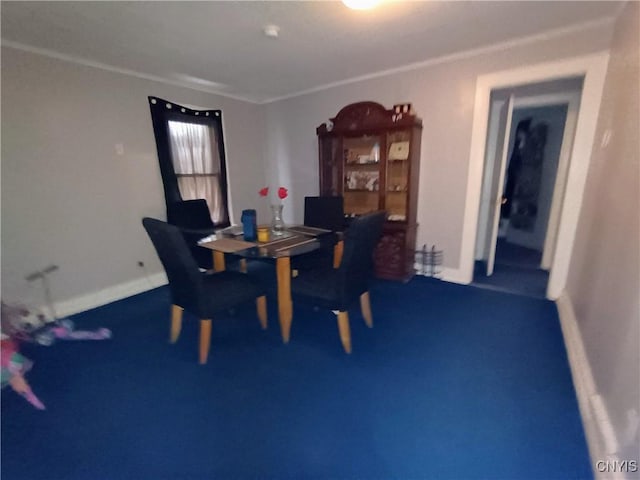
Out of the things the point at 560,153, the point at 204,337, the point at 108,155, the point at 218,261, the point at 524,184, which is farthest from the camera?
the point at 524,184

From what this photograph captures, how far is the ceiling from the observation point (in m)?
1.94

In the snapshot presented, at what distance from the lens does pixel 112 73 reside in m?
2.86

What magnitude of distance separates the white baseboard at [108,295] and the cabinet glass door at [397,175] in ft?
9.03

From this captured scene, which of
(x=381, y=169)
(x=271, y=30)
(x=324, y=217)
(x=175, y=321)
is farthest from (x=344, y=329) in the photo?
(x=271, y=30)

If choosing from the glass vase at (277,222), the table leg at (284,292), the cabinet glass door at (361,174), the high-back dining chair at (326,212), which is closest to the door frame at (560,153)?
the cabinet glass door at (361,174)

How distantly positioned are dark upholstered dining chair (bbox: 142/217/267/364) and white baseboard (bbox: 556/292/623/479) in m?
1.92

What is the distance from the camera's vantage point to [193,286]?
6.08ft

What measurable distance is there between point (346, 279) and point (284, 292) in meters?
0.46

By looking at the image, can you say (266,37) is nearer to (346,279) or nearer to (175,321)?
(346,279)

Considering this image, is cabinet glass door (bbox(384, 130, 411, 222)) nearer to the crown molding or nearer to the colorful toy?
the crown molding

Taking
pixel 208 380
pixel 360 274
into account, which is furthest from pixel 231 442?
pixel 360 274

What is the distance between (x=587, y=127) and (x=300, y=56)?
247 cm

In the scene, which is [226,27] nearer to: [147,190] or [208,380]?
[147,190]

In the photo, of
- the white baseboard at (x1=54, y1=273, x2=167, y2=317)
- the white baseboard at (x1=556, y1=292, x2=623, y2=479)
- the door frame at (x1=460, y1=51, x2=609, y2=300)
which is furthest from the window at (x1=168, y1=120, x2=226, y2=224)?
the white baseboard at (x1=556, y1=292, x2=623, y2=479)
